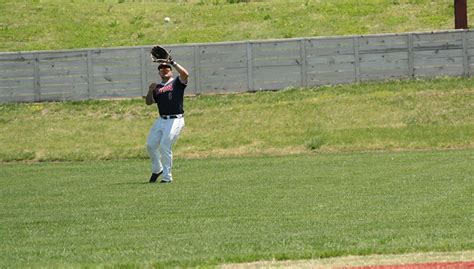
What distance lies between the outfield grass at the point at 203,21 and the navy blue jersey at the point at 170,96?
22.6 m

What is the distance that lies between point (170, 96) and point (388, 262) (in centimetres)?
970

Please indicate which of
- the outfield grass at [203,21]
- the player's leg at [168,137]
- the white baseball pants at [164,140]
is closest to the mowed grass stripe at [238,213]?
the white baseball pants at [164,140]

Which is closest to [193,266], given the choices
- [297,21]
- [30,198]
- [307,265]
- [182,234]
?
[307,265]

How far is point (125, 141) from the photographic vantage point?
32656 millimetres

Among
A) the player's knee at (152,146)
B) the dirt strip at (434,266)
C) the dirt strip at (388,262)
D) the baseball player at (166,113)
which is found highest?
the baseball player at (166,113)

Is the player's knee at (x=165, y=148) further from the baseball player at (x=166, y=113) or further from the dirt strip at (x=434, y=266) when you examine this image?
the dirt strip at (x=434, y=266)

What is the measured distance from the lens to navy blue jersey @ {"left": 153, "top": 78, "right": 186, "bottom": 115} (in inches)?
811

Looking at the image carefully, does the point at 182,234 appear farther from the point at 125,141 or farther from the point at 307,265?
the point at 125,141

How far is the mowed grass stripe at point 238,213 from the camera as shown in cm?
1243

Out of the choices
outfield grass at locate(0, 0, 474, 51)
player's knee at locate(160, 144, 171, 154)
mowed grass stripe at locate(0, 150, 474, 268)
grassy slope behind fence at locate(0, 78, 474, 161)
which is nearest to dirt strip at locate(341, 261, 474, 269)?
mowed grass stripe at locate(0, 150, 474, 268)

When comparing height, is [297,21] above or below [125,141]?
above

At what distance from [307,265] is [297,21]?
34.9 metres

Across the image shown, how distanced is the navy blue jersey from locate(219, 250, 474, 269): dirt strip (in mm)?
9147

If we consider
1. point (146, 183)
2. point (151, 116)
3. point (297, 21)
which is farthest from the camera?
point (297, 21)
